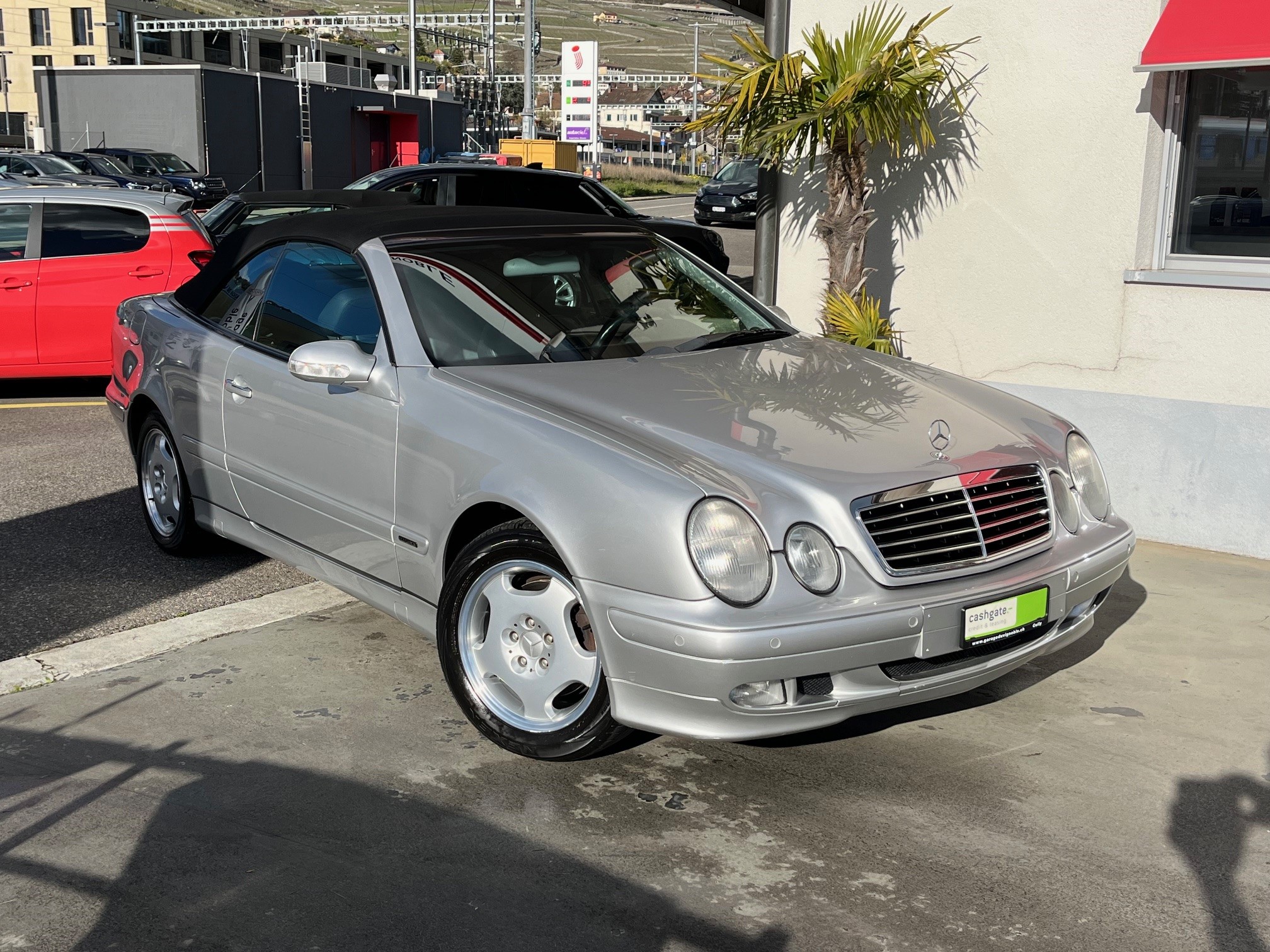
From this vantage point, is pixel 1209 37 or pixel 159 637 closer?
pixel 159 637

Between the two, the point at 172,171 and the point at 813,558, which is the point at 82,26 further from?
the point at 813,558

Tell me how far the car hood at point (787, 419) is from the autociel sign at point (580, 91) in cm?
2925

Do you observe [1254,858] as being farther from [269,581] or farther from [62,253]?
[62,253]

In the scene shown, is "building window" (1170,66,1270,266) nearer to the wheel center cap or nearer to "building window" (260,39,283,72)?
the wheel center cap

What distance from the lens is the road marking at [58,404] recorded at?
958 cm

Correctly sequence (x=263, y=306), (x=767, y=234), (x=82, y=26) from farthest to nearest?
(x=82, y=26) < (x=767, y=234) < (x=263, y=306)

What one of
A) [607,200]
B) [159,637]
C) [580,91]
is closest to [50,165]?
[580,91]

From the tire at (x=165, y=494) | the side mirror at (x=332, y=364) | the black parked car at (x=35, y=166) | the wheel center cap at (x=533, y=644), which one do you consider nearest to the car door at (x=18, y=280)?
the tire at (x=165, y=494)

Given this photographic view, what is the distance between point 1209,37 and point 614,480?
419 cm

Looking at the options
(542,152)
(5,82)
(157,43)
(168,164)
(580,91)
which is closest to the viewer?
(580,91)

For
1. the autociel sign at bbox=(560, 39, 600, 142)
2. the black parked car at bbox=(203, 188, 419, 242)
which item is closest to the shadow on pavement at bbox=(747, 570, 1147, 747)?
the black parked car at bbox=(203, 188, 419, 242)

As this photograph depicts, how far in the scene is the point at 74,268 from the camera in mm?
9594

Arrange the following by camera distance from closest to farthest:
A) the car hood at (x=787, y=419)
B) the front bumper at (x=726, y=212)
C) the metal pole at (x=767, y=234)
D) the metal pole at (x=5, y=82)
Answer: the car hood at (x=787, y=419) < the metal pole at (x=767, y=234) < the front bumper at (x=726, y=212) < the metal pole at (x=5, y=82)

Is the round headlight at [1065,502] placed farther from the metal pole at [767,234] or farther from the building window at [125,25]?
the building window at [125,25]
